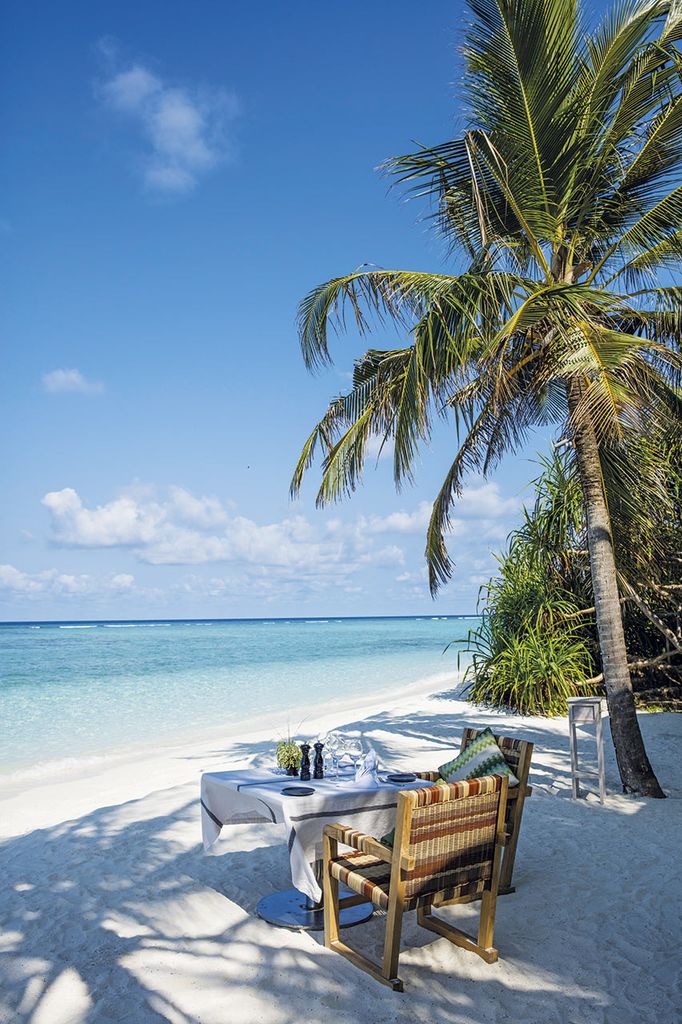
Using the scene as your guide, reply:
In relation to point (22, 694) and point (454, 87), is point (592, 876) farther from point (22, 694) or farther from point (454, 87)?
point (22, 694)

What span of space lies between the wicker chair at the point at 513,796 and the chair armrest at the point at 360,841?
829 millimetres

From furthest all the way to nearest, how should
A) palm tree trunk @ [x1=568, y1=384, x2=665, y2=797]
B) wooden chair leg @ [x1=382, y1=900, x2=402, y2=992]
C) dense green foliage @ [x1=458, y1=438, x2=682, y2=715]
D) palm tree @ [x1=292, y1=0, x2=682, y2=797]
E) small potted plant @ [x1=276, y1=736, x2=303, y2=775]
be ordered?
dense green foliage @ [x1=458, y1=438, x2=682, y2=715] < palm tree trunk @ [x1=568, y1=384, x2=665, y2=797] < palm tree @ [x1=292, y1=0, x2=682, y2=797] < small potted plant @ [x1=276, y1=736, x2=303, y2=775] < wooden chair leg @ [x1=382, y1=900, x2=402, y2=992]

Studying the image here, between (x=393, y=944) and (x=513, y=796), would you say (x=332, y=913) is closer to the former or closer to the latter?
(x=393, y=944)

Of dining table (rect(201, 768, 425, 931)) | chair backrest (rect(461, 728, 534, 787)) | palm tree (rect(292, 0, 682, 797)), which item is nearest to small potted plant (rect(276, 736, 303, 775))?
dining table (rect(201, 768, 425, 931))

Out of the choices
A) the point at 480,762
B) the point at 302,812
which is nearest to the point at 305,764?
the point at 302,812

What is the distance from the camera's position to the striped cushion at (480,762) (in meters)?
3.59

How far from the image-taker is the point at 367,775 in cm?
376

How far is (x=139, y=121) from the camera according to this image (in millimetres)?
12875

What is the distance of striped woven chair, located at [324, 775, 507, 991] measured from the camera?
2.89m

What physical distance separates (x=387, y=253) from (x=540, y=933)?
16.8 ft

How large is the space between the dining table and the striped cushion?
8.0 inches

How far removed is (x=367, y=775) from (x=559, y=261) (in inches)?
174

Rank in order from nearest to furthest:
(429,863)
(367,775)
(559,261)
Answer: (429,863) < (367,775) < (559,261)

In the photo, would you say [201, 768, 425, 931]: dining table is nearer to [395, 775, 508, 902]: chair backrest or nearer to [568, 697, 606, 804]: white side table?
[395, 775, 508, 902]: chair backrest
